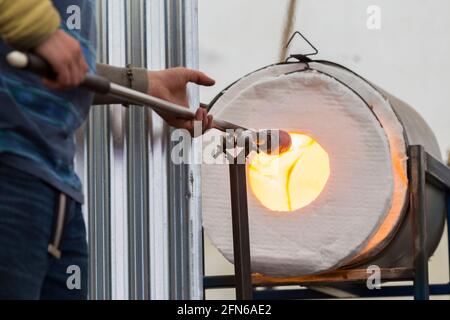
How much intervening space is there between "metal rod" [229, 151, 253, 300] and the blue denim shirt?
454 millimetres

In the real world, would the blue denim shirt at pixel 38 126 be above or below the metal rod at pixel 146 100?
below

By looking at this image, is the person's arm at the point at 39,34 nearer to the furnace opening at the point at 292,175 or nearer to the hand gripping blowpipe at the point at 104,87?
the hand gripping blowpipe at the point at 104,87

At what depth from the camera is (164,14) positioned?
1520 millimetres

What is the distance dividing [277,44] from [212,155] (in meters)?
0.69

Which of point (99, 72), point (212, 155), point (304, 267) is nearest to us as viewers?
point (99, 72)

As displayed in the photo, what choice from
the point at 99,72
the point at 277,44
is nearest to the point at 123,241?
the point at 99,72

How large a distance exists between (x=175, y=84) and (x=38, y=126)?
513 millimetres

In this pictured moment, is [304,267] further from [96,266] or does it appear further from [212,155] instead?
[96,266]

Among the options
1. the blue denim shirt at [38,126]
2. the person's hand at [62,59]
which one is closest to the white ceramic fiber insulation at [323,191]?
the blue denim shirt at [38,126]

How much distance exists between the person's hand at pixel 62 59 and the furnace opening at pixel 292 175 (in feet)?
3.23

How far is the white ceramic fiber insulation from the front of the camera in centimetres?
187

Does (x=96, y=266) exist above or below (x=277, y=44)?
below

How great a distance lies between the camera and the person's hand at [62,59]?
36.7 inches

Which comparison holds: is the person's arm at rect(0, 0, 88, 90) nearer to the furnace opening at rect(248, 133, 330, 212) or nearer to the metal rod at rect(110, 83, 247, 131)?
the metal rod at rect(110, 83, 247, 131)
